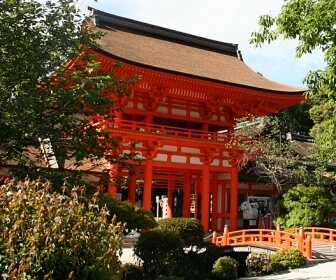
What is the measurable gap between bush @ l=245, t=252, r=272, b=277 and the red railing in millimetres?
6697

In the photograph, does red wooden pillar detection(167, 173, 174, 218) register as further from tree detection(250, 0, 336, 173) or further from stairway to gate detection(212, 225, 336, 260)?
tree detection(250, 0, 336, 173)

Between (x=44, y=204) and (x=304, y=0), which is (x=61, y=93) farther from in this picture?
(x=304, y=0)

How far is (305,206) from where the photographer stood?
19172 millimetres

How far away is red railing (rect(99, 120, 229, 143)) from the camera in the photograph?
17822 millimetres

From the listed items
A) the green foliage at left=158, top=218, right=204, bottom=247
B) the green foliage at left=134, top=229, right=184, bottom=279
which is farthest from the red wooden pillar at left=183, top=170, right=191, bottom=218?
the green foliage at left=134, top=229, right=184, bottom=279

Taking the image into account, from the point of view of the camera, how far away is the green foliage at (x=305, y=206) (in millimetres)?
18891

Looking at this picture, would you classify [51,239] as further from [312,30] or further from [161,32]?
[161,32]

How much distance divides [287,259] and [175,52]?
13018 mm

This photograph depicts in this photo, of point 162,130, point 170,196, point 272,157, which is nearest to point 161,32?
point 162,130

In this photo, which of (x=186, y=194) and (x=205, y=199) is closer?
(x=205, y=199)

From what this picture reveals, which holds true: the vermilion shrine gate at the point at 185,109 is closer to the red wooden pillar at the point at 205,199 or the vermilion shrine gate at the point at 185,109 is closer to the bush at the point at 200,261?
the red wooden pillar at the point at 205,199

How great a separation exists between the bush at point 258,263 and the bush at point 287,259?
27cm

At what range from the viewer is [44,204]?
4.91 meters

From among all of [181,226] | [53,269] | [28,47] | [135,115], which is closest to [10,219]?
[53,269]
